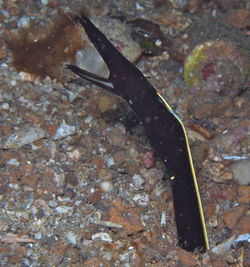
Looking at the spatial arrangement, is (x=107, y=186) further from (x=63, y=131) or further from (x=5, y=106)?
(x=5, y=106)

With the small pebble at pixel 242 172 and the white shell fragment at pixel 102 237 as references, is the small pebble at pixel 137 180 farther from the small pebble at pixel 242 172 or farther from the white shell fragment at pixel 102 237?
the small pebble at pixel 242 172

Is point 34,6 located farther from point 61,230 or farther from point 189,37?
point 61,230

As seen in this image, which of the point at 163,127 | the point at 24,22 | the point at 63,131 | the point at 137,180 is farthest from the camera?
the point at 24,22

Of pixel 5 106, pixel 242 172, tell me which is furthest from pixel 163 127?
pixel 5 106

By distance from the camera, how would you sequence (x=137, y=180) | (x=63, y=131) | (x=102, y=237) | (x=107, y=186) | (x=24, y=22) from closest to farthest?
1. (x=102, y=237)
2. (x=107, y=186)
3. (x=137, y=180)
4. (x=63, y=131)
5. (x=24, y=22)

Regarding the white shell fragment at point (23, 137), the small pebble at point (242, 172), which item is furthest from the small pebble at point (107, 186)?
the small pebble at point (242, 172)
